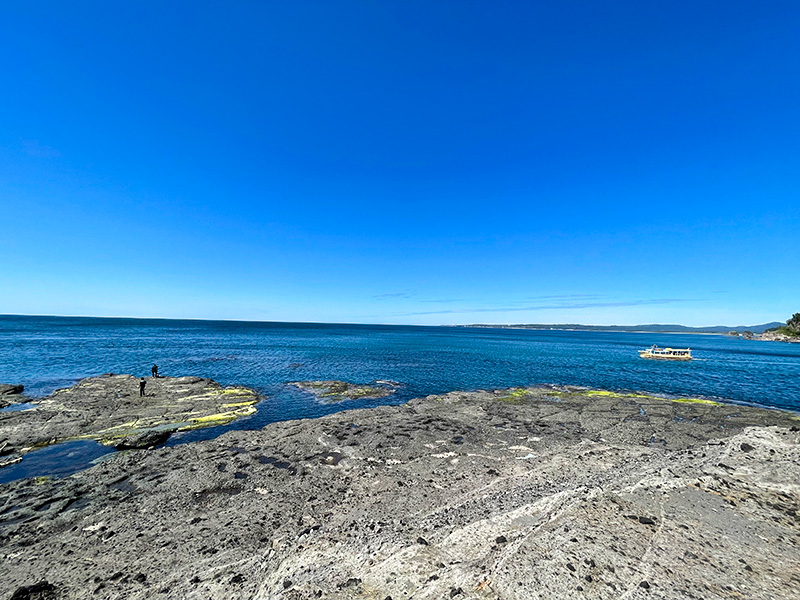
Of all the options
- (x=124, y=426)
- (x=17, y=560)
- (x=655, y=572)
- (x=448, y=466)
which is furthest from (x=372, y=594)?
(x=124, y=426)

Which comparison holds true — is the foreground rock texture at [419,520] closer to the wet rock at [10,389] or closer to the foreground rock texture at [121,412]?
the foreground rock texture at [121,412]

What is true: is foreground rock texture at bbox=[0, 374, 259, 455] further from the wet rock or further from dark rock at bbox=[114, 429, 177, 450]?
the wet rock

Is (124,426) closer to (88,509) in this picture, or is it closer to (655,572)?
(88,509)

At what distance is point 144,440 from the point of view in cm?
1989

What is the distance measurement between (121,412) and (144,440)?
839 centimetres

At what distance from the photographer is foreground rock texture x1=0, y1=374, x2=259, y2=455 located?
20.4m

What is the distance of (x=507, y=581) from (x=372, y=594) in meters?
3.41

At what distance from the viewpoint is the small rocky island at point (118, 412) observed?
66.2 feet

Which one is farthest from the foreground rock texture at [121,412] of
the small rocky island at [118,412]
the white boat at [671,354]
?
the white boat at [671,354]

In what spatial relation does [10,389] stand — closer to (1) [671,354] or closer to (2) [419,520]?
(2) [419,520]

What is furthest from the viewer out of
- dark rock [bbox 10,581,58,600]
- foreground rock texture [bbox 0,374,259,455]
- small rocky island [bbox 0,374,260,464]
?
foreground rock texture [bbox 0,374,259,455]

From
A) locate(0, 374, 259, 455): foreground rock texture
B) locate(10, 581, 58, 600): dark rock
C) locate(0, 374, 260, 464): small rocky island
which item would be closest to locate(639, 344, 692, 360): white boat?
locate(0, 374, 260, 464): small rocky island

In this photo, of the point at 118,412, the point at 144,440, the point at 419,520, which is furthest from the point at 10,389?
the point at 419,520

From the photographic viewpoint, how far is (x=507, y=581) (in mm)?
8195
